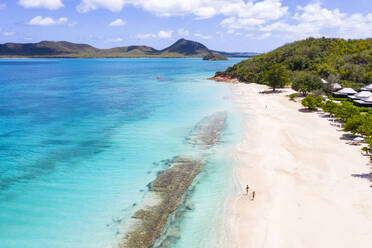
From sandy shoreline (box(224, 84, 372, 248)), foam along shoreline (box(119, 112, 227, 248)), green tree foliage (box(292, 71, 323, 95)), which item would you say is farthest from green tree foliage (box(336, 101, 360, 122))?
green tree foliage (box(292, 71, 323, 95))

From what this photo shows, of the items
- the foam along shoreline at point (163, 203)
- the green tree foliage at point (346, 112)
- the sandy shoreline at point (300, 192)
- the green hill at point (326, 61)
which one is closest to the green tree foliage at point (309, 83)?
the green hill at point (326, 61)

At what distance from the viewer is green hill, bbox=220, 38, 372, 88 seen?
2911 inches

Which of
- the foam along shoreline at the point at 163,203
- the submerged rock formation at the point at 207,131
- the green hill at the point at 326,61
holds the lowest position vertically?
the foam along shoreline at the point at 163,203

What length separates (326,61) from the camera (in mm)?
91750

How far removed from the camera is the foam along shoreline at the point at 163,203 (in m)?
18.3

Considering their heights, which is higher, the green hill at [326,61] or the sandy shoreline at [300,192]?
Result: the green hill at [326,61]

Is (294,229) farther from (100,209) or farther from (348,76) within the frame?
(348,76)

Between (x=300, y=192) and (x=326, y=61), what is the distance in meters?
83.5

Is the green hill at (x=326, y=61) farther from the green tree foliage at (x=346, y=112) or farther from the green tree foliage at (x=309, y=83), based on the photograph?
the green tree foliage at (x=346, y=112)

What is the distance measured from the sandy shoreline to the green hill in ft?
137

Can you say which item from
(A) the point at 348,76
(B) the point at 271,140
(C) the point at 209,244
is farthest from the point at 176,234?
(A) the point at 348,76

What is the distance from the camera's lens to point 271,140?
36438 millimetres

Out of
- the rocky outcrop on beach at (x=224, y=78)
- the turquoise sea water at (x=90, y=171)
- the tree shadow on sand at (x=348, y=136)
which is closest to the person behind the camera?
the turquoise sea water at (x=90, y=171)

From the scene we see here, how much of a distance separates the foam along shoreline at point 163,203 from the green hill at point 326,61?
2160 inches
